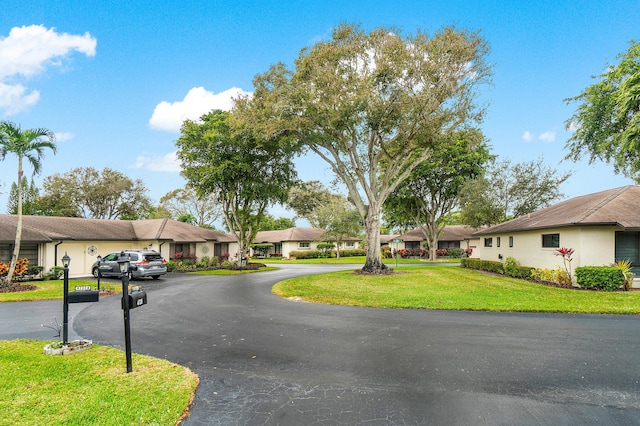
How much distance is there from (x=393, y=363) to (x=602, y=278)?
45.0 ft

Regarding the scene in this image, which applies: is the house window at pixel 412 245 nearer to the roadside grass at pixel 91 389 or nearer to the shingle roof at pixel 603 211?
the shingle roof at pixel 603 211

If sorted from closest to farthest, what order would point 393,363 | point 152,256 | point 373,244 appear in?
1. point 393,363
2. point 152,256
3. point 373,244

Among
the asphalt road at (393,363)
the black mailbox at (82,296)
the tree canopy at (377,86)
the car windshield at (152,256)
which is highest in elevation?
the tree canopy at (377,86)

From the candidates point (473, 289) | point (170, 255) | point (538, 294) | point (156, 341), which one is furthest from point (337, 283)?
point (170, 255)

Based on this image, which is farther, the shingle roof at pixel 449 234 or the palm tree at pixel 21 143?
the shingle roof at pixel 449 234

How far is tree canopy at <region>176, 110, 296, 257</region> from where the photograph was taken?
26.0 metres

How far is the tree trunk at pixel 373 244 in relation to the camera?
20.9 metres

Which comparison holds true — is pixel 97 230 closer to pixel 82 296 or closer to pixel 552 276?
pixel 82 296

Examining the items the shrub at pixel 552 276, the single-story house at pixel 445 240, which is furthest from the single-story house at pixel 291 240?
the shrub at pixel 552 276

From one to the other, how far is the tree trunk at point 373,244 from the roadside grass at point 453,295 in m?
2.23

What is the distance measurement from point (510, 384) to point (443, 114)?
56.8 ft

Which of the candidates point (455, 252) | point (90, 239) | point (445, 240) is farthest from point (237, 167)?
point (445, 240)

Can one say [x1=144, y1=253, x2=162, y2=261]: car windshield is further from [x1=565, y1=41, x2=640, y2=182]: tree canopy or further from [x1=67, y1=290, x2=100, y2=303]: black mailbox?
[x1=565, y1=41, x2=640, y2=182]: tree canopy

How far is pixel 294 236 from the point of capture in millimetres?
50906
